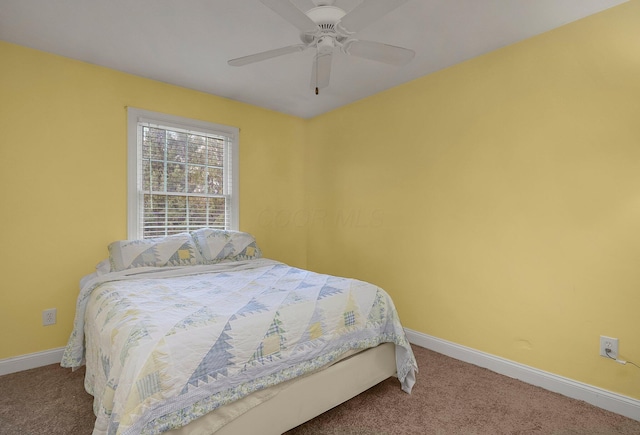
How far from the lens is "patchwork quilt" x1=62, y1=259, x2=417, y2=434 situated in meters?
1.17

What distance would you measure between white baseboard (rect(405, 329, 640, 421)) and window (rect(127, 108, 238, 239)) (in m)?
2.45

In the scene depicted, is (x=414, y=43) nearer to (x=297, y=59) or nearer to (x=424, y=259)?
(x=297, y=59)

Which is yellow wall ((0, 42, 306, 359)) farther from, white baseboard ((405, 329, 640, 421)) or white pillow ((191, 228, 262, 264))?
white baseboard ((405, 329, 640, 421))

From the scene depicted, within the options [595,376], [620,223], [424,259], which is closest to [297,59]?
[424,259]

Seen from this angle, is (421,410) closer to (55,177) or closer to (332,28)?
(332,28)

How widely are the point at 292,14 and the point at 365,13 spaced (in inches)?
14.2

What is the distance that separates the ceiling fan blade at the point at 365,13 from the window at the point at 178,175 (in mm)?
2133

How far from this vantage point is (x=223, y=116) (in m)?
3.41

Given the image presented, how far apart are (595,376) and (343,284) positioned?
1674 millimetres

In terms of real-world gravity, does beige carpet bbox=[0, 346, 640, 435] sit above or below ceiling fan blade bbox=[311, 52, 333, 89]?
below

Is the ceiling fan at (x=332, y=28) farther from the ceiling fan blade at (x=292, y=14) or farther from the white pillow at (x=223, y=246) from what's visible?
the white pillow at (x=223, y=246)

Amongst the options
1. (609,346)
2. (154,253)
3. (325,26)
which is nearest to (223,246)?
(154,253)

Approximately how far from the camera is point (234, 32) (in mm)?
2193

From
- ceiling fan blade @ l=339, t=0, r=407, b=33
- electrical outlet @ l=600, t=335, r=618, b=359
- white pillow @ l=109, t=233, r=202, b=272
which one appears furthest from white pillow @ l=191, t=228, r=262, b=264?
electrical outlet @ l=600, t=335, r=618, b=359
